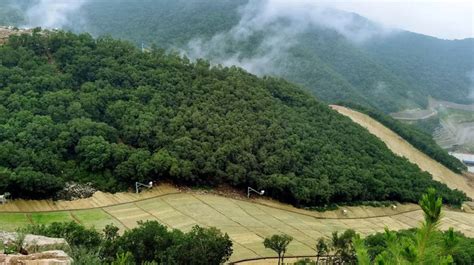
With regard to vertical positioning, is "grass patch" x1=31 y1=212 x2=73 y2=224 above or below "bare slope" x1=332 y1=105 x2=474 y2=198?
below

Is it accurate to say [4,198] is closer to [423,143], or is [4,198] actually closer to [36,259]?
[36,259]

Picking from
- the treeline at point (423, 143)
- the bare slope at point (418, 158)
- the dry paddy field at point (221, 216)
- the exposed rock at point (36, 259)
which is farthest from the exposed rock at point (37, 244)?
the treeline at point (423, 143)

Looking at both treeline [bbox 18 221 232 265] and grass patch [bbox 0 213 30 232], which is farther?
grass patch [bbox 0 213 30 232]

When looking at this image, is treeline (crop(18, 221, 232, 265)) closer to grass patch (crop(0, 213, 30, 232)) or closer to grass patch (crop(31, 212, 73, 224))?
grass patch (crop(0, 213, 30, 232))

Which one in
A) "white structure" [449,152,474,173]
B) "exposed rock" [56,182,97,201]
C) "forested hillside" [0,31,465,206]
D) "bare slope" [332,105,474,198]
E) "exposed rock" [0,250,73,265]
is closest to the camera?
"exposed rock" [0,250,73,265]

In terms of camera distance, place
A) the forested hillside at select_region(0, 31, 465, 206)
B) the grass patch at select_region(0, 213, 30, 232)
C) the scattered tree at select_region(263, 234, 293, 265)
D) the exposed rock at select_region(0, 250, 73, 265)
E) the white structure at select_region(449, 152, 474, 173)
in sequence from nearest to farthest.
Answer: the exposed rock at select_region(0, 250, 73, 265) → the grass patch at select_region(0, 213, 30, 232) → the scattered tree at select_region(263, 234, 293, 265) → the forested hillside at select_region(0, 31, 465, 206) → the white structure at select_region(449, 152, 474, 173)

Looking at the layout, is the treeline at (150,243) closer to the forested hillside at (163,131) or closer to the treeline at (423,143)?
the forested hillside at (163,131)

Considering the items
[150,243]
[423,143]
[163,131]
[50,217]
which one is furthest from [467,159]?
[150,243]

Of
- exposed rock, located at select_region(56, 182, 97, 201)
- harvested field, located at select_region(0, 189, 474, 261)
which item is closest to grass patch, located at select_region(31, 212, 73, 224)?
harvested field, located at select_region(0, 189, 474, 261)
